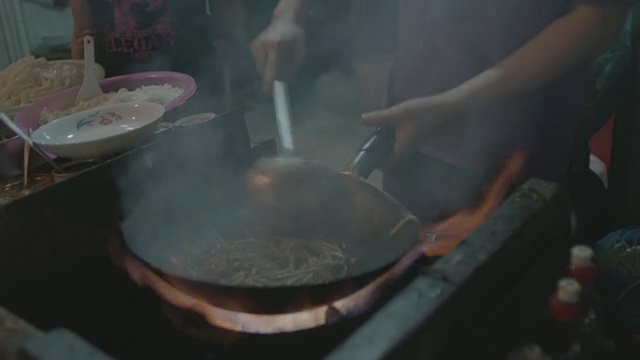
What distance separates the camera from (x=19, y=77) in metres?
2.50

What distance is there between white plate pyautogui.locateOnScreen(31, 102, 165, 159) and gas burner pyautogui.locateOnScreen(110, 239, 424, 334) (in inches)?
21.0

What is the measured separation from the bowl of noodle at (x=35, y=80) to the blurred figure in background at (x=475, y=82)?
105 centimetres

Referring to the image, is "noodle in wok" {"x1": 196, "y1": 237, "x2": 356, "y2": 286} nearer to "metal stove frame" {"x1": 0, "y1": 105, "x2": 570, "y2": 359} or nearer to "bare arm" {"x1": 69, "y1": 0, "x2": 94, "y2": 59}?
"metal stove frame" {"x1": 0, "y1": 105, "x2": 570, "y2": 359}

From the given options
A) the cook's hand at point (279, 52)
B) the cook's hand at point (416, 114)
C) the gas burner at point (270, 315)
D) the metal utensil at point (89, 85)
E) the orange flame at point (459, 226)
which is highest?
the cook's hand at point (279, 52)

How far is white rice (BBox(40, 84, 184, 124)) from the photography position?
80.2 inches

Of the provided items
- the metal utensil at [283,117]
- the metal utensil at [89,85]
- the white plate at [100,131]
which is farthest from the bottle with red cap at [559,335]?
the metal utensil at [89,85]

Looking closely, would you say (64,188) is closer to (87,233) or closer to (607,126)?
(87,233)

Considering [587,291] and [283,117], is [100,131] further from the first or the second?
[587,291]

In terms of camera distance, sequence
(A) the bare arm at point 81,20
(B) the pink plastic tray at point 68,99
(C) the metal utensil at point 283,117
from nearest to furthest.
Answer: (C) the metal utensil at point 283,117 < (B) the pink plastic tray at point 68,99 < (A) the bare arm at point 81,20

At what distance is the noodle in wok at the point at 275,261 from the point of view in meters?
1.36

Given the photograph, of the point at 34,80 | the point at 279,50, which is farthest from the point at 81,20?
the point at 279,50

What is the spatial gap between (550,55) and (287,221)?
85 cm

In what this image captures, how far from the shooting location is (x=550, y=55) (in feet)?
4.78

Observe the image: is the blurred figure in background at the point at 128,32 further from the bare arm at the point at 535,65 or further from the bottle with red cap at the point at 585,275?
the bottle with red cap at the point at 585,275
